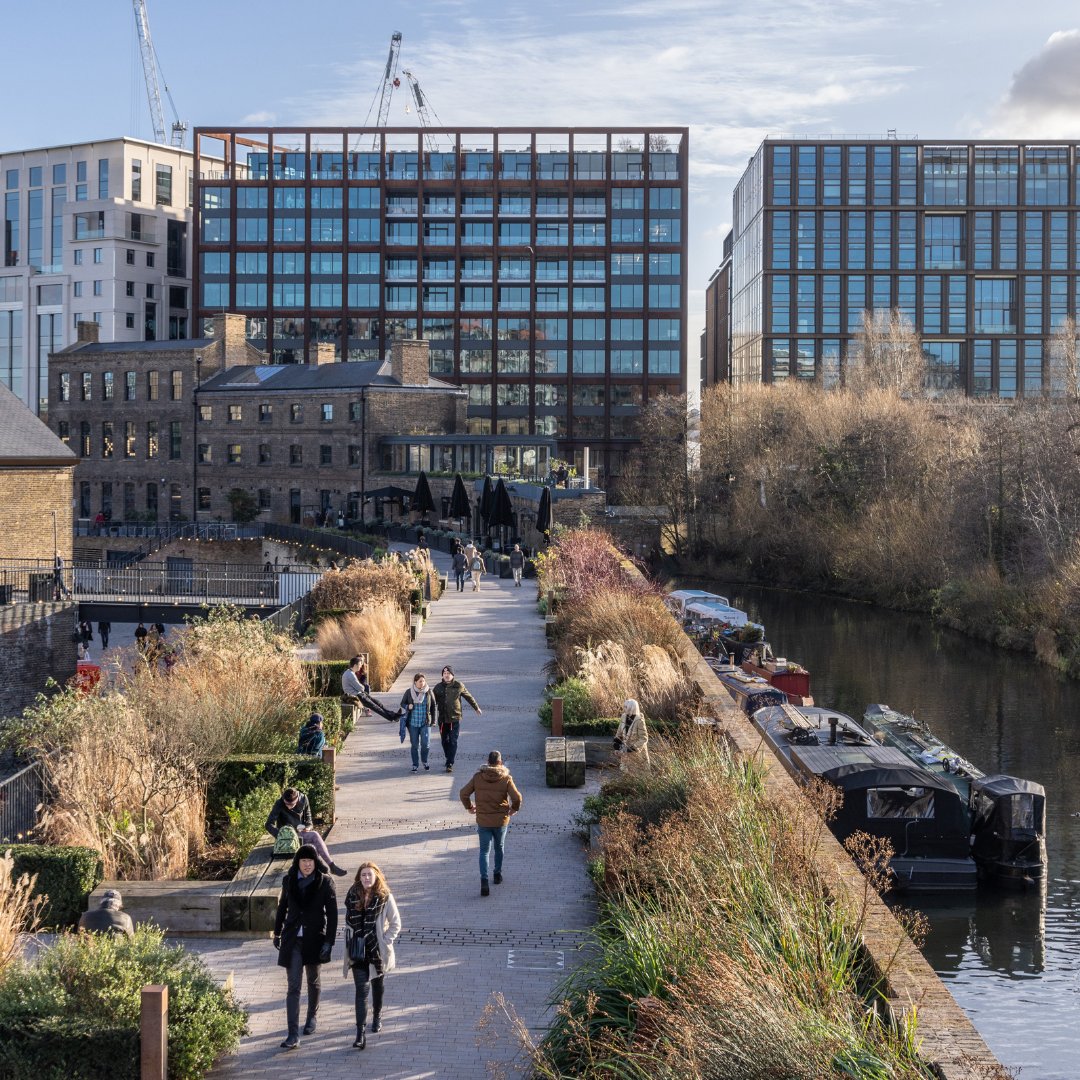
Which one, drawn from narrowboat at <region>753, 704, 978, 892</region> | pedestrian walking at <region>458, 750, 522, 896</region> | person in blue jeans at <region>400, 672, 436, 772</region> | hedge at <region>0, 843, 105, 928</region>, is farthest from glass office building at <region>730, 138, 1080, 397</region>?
hedge at <region>0, 843, 105, 928</region>

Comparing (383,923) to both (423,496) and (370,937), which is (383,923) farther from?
(423,496)

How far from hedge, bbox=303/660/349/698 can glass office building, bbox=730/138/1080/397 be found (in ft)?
279

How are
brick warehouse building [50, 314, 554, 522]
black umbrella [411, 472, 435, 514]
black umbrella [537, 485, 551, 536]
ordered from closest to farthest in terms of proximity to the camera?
black umbrella [537, 485, 551, 536] < black umbrella [411, 472, 435, 514] < brick warehouse building [50, 314, 554, 522]

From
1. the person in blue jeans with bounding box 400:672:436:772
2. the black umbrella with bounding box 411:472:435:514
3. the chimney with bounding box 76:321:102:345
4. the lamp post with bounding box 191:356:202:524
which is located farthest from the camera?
the chimney with bounding box 76:321:102:345

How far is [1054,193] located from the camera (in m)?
105

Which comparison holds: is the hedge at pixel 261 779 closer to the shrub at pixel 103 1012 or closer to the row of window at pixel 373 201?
the shrub at pixel 103 1012

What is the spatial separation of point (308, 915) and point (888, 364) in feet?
247

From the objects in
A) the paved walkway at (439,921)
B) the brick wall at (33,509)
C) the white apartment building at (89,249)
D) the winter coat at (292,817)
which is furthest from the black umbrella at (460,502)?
the white apartment building at (89,249)

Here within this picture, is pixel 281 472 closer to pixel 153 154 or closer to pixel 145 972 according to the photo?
pixel 153 154

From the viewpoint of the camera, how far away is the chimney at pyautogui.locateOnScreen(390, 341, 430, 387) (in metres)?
78.9

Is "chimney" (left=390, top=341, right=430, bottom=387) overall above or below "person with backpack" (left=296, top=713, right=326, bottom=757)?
above

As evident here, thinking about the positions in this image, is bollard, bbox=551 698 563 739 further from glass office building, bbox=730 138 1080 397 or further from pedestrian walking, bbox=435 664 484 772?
glass office building, bbox=730 138 1080 397

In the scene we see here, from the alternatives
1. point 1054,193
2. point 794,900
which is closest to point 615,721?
point 794,900

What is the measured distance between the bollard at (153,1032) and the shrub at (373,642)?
16.9 metres
